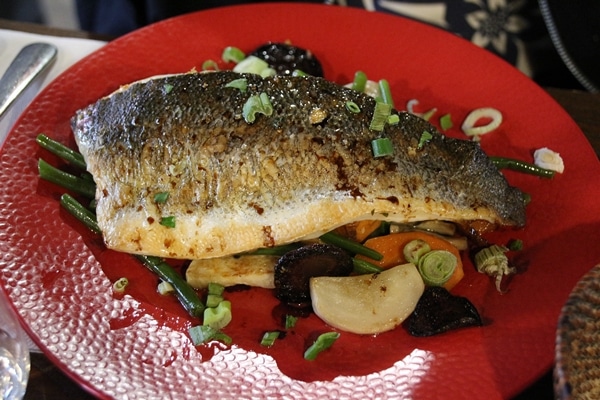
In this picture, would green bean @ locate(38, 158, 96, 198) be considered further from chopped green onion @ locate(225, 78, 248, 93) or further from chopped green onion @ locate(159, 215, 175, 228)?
chopped green onion @ locate(225, 78, 248, 93)

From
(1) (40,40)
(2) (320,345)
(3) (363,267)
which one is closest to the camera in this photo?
(2) (320,345)

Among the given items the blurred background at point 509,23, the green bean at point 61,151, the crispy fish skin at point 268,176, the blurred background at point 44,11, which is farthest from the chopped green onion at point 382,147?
the blurred background at point 44,11

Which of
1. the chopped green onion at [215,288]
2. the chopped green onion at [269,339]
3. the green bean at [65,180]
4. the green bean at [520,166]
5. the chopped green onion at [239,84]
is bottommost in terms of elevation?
the chopped green onion at [269,339]

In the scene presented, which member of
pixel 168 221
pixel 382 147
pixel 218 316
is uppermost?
pixel 382 147

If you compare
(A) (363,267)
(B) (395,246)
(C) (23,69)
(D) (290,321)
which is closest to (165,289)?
(D) (290,321)

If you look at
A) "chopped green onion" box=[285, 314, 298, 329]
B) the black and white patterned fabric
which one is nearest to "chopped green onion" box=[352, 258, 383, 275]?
"chopped green onion" box=[285, 314, 298, 329]

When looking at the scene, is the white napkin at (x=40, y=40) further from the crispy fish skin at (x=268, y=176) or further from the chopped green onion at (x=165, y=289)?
the chopped green onion at (x=165, y=289)

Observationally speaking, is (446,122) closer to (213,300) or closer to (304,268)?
(304,268)

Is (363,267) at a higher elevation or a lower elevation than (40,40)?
lower
